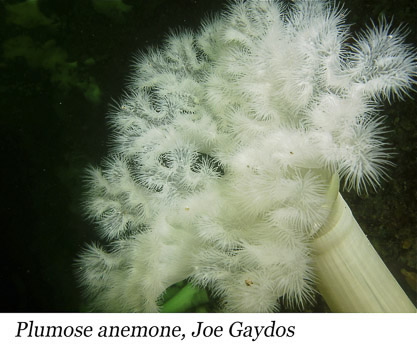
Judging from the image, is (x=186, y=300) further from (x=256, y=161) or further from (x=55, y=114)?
(x=55, y=114)

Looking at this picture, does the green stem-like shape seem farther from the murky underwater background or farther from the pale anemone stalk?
the murky underwater background

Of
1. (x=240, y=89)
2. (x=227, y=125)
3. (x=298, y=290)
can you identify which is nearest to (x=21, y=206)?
(x=227, y=125)

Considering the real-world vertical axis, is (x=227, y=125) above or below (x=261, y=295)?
above

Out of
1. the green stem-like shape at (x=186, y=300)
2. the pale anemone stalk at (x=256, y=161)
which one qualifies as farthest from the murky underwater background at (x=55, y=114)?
the green stem-like shape at (x=186, y=300)

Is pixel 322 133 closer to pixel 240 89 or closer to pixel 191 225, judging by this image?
pixel 240 89

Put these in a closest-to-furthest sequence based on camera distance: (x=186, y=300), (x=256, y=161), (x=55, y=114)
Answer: (x=256, y=161), (x=186, y=300), (x=55, y=114)

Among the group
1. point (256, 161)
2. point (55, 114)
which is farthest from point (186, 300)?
point (55, 114)

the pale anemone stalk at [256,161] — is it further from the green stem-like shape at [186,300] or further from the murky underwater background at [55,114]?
the murky underwater background at [55,114]

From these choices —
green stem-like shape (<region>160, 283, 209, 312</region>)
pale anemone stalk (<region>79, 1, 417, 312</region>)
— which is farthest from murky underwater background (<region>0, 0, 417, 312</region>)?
green stem-like shape (<region>160, 283, 209, 312</region>)
